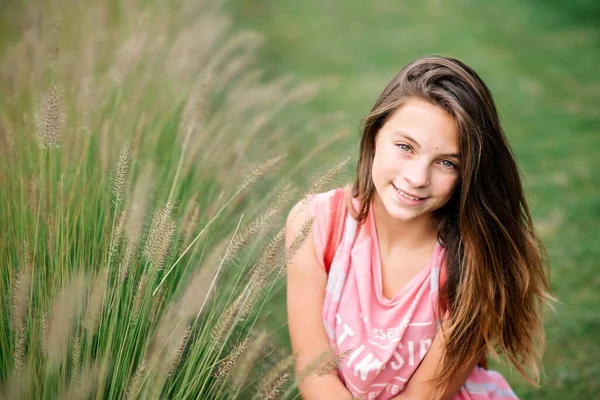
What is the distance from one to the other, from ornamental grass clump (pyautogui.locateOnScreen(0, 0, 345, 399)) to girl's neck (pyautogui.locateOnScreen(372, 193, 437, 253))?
0.32 meters

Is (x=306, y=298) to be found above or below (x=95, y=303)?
below

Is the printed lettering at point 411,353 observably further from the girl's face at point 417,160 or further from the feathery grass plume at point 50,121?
the feathery grass plume at point 50,121

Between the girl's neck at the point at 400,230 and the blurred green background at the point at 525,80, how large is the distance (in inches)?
40.1

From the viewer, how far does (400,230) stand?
239 cm

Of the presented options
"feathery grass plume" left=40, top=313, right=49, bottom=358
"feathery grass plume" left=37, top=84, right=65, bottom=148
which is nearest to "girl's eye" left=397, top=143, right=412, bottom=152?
"feathery grass plume" left=37, top=84, right=65, bottom=148

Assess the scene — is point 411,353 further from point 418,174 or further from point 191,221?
point 191,221

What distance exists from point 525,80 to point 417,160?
5.41 m

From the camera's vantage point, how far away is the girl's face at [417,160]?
2059 mm

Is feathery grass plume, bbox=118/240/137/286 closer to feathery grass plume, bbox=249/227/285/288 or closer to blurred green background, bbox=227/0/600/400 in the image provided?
feathery grass plume, bbox=249/227/285/288

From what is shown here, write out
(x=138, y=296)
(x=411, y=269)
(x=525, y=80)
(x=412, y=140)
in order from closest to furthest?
(x=138, y=296)
(x=412, y=140)
(x=411, y=269)
(x=525, y=80)

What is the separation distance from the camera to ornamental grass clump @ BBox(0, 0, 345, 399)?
150cm

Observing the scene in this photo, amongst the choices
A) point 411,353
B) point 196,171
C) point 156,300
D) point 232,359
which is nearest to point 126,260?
point 156,300

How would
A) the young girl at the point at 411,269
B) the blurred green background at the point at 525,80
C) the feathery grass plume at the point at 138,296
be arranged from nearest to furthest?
the feathery grass plume at the point at 138,296 → the young girl at the point at 411,269 → the blurred green background at the point at 525,80

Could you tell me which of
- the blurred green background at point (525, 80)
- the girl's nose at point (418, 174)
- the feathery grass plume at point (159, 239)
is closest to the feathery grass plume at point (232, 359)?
the feathery grass plume at point (159, 239)
